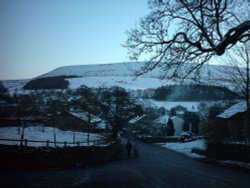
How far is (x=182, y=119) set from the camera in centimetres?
8481

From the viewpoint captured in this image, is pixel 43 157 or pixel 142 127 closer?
pixel 43 157

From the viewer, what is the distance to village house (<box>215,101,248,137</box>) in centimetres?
3425

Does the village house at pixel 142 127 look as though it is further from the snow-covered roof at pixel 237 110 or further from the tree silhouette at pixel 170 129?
the snow-covered roof at pixel 237 110

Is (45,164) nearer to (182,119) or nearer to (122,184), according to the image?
(122,184)

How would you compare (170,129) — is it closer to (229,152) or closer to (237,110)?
(237,110)

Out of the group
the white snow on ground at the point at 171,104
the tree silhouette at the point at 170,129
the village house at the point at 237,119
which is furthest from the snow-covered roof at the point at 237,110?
the white snow on ground at the point at 171,104

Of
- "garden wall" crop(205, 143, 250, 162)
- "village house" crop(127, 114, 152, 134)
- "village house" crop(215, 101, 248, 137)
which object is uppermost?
"village house" crop(215, 101, 248, 137)

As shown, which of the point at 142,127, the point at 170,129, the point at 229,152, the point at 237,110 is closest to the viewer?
the point at 229,152

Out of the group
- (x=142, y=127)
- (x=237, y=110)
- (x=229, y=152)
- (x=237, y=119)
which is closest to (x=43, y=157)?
(x=229, y=152)

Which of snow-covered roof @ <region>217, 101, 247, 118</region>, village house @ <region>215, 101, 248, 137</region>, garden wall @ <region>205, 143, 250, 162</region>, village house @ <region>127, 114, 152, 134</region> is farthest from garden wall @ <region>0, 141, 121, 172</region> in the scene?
village house @ <region>127, 114, 152, 134</region>

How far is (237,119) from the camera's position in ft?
129

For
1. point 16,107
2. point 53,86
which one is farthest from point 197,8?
point 53,86

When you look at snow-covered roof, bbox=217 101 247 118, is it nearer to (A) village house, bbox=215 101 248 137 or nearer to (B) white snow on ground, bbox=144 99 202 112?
(A) village house, bbox=215 101 248 137

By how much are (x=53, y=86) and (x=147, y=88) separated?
6279 centimetres
